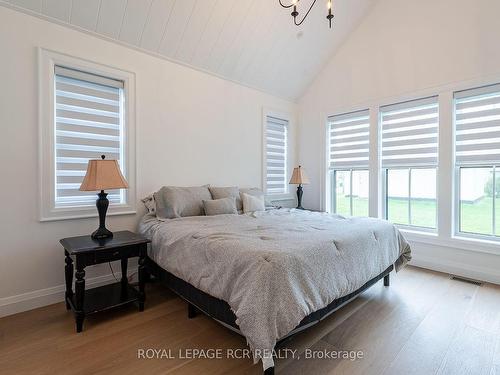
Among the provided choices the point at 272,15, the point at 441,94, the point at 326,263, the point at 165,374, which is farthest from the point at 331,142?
the point at 165,374

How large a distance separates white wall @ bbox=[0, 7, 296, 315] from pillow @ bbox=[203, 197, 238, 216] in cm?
55

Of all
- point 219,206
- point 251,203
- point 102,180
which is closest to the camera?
point 102,180

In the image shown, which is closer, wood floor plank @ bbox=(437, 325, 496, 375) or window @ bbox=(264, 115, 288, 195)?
wood floor plank @ bbox=(437, 325, 496, 375)

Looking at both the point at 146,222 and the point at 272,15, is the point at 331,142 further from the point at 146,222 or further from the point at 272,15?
the point at 146,222

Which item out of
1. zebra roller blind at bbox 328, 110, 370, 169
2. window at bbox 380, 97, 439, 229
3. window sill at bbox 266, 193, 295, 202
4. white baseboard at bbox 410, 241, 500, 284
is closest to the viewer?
white baseboard at bbox 410, 241, 500, 284

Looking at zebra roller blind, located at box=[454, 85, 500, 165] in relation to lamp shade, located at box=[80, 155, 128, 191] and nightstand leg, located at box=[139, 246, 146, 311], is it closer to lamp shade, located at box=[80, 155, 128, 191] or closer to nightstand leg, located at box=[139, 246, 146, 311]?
nightstand leg, located at box=[139, 246, 146, 311]

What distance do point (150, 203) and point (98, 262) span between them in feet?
3.14

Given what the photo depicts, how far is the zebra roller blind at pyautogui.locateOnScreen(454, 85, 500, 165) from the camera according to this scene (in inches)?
119

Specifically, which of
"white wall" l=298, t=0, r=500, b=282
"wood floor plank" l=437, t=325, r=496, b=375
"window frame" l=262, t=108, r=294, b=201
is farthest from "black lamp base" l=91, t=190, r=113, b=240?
"white wall" l=298, t=0, r=500, b=282

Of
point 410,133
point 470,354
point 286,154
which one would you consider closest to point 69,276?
point 470,354

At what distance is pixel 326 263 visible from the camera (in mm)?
1783

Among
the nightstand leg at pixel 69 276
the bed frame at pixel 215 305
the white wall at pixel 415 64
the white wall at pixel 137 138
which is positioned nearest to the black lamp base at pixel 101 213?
the nightstand leg at pixel 69 276

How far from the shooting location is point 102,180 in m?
2.26

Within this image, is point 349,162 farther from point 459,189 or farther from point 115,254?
point 115,254
